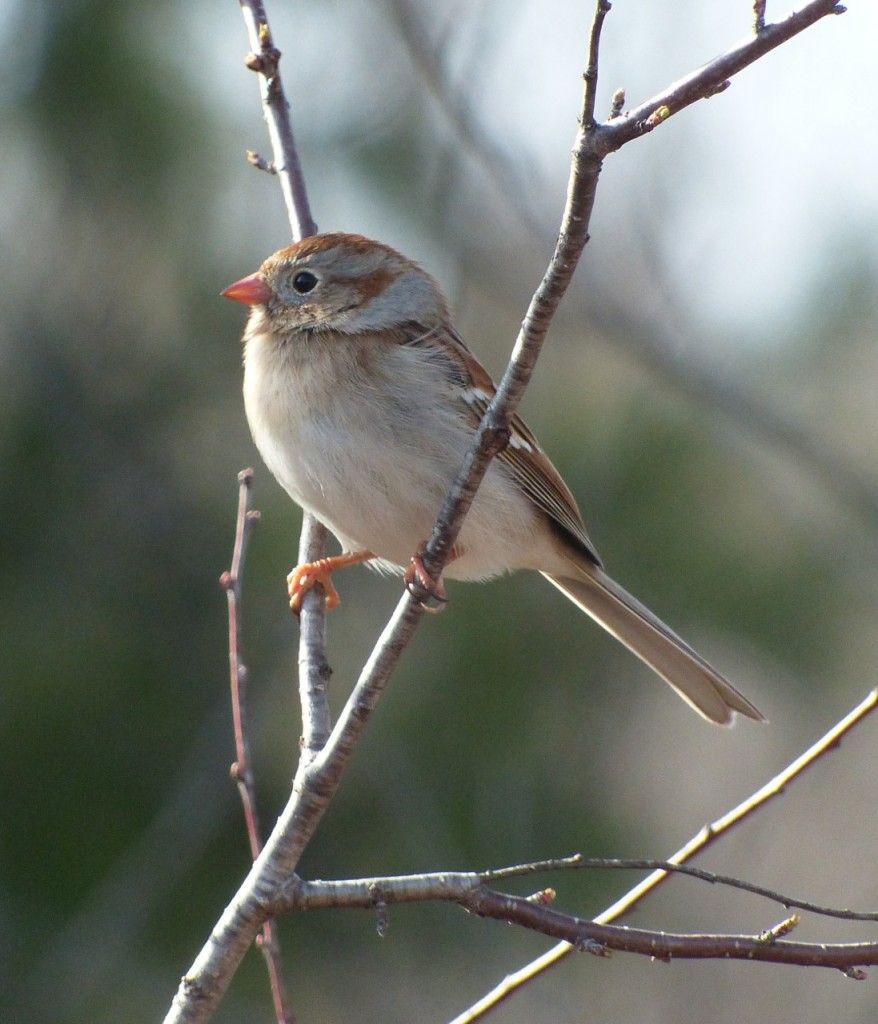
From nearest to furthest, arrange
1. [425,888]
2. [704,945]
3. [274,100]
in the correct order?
[704,945] < [425,888] < [274,100]

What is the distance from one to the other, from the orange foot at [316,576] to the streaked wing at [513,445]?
0.45m

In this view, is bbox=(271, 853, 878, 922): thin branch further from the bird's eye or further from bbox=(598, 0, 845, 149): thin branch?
the bird's eye

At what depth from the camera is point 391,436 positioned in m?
2.98

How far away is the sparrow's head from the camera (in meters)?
3.33

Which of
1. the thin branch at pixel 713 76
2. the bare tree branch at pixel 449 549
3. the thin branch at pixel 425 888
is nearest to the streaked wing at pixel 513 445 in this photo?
the bare tree branch at pixel 449 549

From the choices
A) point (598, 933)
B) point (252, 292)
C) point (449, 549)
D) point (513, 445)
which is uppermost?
point (252, 292)

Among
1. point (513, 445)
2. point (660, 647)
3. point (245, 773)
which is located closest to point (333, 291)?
point (513, 445)

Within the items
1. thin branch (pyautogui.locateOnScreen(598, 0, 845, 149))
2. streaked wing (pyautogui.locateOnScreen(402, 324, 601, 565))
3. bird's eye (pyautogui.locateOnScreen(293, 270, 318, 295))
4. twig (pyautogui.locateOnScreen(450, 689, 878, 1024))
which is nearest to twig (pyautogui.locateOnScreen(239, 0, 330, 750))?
bird's eye (pyautogui.locateOnScreen(293, 270, 318, 295))

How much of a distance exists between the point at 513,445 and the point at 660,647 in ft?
2.14

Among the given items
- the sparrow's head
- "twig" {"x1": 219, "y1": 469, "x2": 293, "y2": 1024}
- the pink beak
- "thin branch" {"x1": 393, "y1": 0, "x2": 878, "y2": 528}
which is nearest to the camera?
"twig" {"x1": 219, "y1": 469, "x2": 293, "y2": 1024}

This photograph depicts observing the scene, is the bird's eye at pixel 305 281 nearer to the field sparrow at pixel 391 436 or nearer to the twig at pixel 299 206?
the field sparrow at pixel 391 436

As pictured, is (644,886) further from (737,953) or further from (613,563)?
(613,563)

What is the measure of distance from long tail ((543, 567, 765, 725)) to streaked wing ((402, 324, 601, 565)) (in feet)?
0.35

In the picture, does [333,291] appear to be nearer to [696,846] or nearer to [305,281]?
[305,281]
